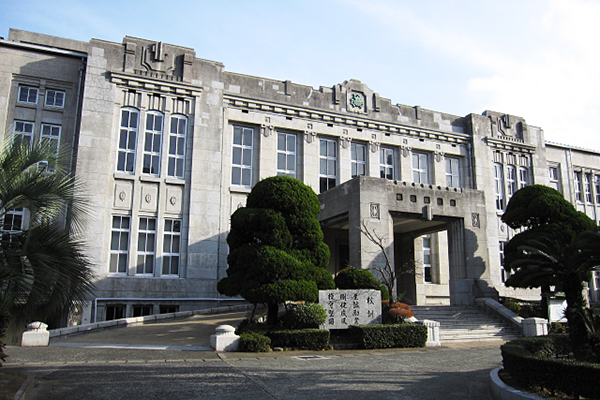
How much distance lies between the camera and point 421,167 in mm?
28688

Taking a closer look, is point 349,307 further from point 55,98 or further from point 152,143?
point 55,98

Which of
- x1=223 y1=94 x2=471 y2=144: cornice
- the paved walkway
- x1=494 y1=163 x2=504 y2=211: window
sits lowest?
the paved walkway

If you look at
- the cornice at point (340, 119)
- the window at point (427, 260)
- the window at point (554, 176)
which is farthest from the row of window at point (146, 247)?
the window at point (554, 176)

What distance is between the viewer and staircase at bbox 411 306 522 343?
16.5 m

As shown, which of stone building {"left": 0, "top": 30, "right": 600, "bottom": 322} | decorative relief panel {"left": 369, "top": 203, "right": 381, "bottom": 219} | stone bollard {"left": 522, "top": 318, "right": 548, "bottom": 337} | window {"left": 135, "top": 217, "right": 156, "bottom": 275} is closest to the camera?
stone bollard {"left": 522, "top": 318, "right": 548, "bottom": 337}

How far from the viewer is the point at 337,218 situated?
68.4ft

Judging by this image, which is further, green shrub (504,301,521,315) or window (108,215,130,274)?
window (108,215,130,274)

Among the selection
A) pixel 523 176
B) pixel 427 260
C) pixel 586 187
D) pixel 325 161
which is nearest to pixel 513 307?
pixel 427 260

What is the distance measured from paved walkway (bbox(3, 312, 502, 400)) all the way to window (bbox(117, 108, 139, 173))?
9802 mm

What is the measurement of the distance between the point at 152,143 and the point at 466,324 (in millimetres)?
15694

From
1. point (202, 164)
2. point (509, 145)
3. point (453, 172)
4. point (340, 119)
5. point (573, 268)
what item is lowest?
point (573, 268)

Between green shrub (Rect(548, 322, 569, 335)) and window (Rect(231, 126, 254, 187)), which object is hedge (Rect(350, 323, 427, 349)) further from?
window (Rect(231, 126, 254, 187))

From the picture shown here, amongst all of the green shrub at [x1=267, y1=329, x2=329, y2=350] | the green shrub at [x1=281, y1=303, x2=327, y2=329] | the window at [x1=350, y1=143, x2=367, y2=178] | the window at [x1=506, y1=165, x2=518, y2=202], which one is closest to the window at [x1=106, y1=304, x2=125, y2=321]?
the green shrub at [x1=281, y1=303, x2=327, y2=329]

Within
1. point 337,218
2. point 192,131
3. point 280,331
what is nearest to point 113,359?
point 280,331
